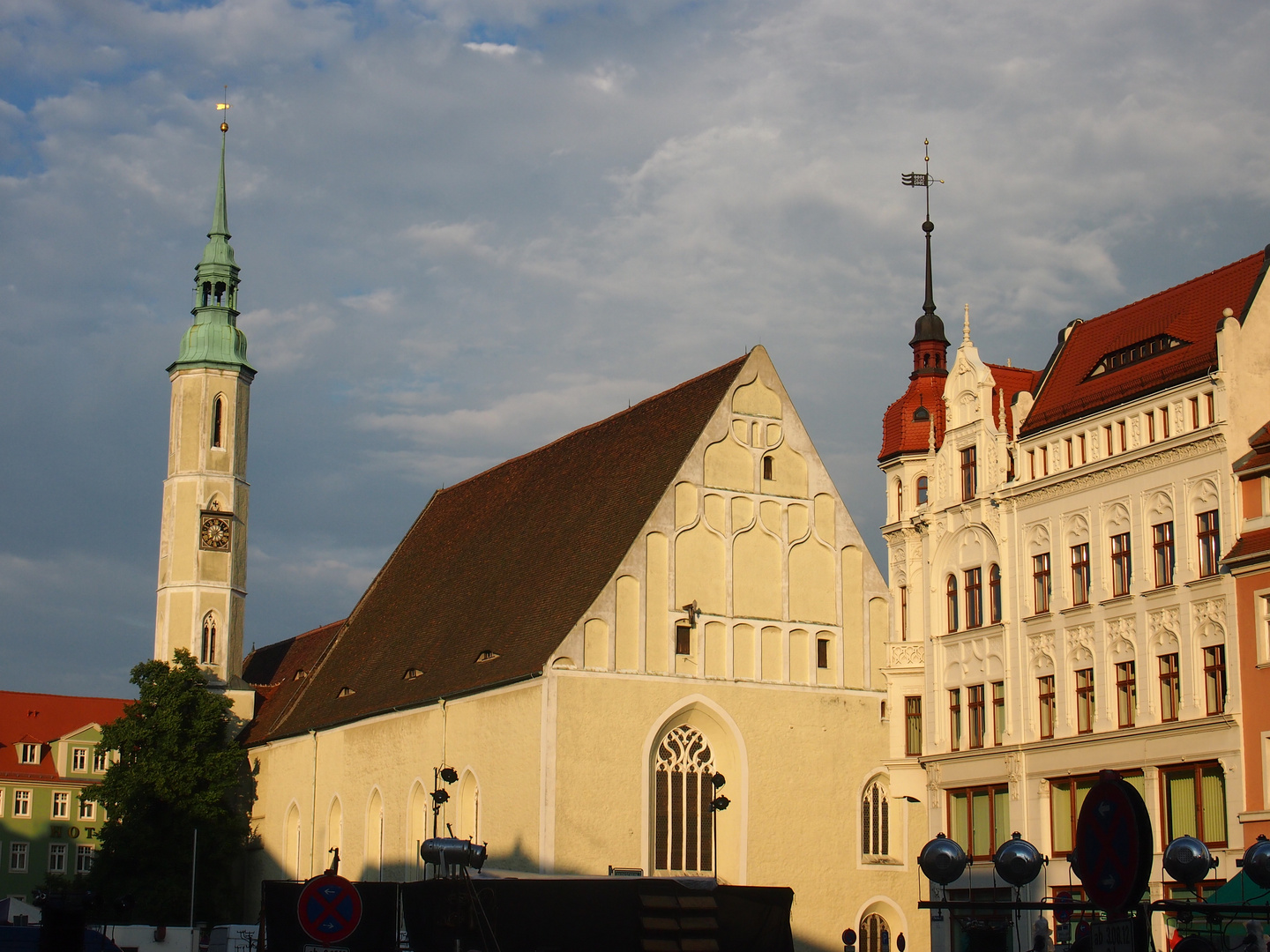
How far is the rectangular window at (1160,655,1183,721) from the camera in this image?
31875 millimetres

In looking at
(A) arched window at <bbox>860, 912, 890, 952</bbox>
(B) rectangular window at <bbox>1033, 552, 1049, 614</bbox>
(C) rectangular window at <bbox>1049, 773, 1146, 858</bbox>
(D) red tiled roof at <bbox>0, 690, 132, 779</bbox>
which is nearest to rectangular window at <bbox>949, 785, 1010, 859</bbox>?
(C) rectangular window at <bbox>1049, 773, 1146, 858</bbox>

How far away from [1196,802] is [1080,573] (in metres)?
5.81

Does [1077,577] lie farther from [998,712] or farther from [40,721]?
[40,721]

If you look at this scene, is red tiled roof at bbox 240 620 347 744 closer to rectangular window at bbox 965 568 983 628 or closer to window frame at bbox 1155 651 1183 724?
rectangular window at bbox 965 568 983 628

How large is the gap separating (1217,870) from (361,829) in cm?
2461

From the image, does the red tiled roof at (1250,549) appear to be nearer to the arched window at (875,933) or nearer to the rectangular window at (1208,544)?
the rectangular window at (1208,544)

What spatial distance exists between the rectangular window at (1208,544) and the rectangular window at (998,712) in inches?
247

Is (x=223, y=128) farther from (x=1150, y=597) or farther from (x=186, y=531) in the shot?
(x=1150, y=597)

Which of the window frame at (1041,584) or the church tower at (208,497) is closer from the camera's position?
the window frame at (1041,584)

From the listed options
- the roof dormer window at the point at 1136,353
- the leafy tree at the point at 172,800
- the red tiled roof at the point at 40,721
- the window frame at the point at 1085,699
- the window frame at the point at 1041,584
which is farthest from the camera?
the red tiled roof at the point at 40,721

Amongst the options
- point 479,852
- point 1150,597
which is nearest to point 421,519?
point 1150,597

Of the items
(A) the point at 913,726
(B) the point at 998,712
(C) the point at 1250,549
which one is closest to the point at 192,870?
(A) the point at 913,726

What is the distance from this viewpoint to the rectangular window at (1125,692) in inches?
1294

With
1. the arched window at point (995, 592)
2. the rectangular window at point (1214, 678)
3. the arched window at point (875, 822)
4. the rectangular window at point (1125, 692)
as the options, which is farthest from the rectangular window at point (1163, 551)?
the arched window at point (875, 822)
